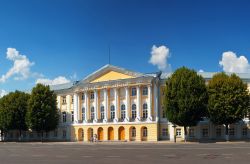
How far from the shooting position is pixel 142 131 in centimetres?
7619

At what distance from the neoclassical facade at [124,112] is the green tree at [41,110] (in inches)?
181

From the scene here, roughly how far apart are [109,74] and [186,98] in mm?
22288

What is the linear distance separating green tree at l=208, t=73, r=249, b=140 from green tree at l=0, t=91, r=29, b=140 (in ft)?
139

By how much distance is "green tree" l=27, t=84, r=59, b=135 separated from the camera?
8312 cm

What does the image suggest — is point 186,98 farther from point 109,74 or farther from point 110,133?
point 109,74

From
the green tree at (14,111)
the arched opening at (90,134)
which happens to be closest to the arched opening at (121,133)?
the arched opening at (90,134)

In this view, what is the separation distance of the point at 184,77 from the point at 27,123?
36.4 meters

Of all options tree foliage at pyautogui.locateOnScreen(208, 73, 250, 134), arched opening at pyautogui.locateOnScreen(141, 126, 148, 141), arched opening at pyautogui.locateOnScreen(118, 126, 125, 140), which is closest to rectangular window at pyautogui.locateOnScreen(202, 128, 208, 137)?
tree foliage at pyautogui.locateOnScreen(208, 73, 250, 134)

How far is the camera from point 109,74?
8188 centimetres

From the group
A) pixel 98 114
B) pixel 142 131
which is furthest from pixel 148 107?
pixel 98 114

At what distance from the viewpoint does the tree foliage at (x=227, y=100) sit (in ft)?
208

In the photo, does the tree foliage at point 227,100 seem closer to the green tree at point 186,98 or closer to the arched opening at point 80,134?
the green tree at point 186,98

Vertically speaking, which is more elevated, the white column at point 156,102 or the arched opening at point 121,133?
the white column at point 156,102

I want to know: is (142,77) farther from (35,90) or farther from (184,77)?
(35,90)
